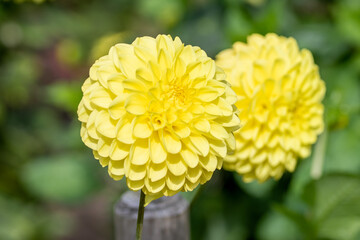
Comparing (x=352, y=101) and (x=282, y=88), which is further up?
(x=282, y=88)

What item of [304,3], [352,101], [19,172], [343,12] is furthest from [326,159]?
[19,172]

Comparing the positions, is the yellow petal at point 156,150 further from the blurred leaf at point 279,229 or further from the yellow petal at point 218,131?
the blurred leaf at point 279,229

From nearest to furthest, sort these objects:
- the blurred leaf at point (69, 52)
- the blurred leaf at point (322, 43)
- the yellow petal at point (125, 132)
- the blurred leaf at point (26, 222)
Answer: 1. the yellow petal at point (125, 132)
2. the blurred leaf at point (322, 43)
3. the blurred leaf at point (26, 222)
4. the blurred leaf at point (69, 52)

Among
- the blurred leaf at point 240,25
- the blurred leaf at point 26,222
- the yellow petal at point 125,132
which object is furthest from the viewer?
the blurred leaf at point 26,222

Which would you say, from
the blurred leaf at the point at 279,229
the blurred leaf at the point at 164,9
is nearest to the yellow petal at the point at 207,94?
the blurred leaf at the point at 279,229

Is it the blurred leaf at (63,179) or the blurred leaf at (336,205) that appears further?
the blurred leaf at (63,179)

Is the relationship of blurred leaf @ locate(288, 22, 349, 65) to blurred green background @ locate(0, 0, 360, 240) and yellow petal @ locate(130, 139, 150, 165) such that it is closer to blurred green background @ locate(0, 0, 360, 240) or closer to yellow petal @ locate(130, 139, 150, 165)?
blurred green background @ locate(0, 0, 360, 240)

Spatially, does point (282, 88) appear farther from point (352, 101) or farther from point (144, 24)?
point (144, 24)

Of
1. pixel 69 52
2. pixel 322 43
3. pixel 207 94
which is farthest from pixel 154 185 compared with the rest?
pixel 69 52

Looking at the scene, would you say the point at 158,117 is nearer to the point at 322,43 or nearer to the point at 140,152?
the point at 140,152
